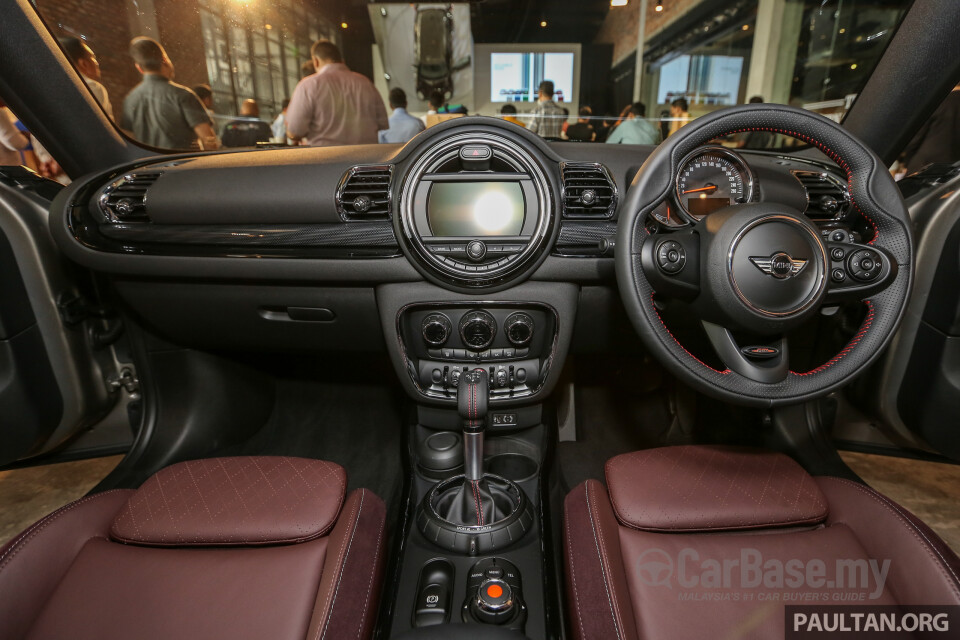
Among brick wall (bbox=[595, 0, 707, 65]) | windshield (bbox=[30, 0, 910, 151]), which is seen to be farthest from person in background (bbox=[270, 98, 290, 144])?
brick wall (bbox=[595, 0, 707, 65])

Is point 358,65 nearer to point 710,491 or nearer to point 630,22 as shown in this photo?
point 710,491

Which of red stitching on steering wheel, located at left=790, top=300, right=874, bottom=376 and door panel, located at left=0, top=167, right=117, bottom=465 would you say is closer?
red stitching on steering wheel, located at left=790, top=300, right=874, bottom=376

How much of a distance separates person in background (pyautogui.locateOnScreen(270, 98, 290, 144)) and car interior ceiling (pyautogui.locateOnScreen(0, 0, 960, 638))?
424 millimetres

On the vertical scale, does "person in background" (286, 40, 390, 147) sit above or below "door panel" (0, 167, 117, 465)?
above

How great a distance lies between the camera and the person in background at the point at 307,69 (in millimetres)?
2178

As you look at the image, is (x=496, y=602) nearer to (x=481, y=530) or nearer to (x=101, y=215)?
(x=481, y=530)

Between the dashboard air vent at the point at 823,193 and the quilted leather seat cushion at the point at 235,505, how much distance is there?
1.46 meters

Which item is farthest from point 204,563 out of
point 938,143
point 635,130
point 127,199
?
point 635,130

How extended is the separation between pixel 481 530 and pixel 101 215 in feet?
4.69

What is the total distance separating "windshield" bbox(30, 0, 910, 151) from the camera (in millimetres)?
1677

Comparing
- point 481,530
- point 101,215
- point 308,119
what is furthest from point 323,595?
point 308,119

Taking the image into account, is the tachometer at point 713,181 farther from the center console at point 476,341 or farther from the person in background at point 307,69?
the person in background at point 307,69

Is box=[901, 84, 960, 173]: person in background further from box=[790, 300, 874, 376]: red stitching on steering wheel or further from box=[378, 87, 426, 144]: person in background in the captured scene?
box=[378, 87, 426, 144]: person in background

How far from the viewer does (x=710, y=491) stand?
43.3 inches
